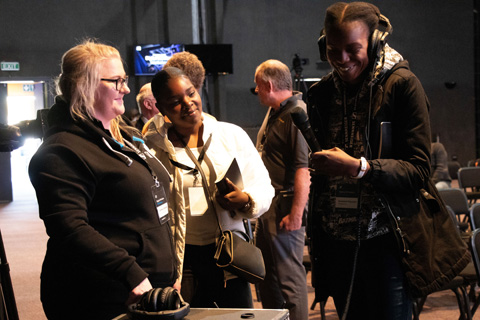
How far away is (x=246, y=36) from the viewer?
1374cm

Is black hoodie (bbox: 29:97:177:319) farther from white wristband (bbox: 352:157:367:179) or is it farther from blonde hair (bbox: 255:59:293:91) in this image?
blonde hair (bbox: 255:59:293:91)

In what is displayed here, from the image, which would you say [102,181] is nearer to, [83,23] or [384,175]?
[384,175]

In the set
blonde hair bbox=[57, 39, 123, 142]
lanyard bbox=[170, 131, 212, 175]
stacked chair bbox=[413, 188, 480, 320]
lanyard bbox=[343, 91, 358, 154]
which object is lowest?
stacked chair bbox=[413, 188, 480, 320]

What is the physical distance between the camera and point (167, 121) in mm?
2533

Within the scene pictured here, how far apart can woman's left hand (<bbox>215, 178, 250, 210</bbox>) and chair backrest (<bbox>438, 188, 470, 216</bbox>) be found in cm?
373

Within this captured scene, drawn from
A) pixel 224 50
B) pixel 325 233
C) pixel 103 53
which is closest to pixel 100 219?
pixel 103 53

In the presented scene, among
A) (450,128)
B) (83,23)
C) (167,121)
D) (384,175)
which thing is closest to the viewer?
(384,175)

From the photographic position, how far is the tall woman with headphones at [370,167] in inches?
71.4

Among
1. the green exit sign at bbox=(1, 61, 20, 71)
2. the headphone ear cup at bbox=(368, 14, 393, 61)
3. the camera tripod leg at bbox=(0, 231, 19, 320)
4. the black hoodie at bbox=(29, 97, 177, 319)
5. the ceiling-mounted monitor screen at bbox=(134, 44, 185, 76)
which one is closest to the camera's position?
the black hoodie at bbox=(29, 97, 177, 319)

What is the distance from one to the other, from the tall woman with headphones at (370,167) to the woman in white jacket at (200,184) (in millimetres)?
476

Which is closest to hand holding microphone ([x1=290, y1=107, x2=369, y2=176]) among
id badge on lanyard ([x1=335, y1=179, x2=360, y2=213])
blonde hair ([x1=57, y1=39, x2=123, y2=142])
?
id badge on lanyard ([x1=335, y1=179, x2=360, y2=213])

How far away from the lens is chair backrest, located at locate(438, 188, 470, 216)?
5.50 metres

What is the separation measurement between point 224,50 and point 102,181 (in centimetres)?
1140

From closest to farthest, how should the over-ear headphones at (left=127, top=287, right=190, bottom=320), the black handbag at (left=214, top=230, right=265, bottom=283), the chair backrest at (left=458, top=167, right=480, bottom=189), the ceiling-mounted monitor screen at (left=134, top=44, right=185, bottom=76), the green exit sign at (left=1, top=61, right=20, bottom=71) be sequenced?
the over-ear headphones at (left=127, top=287, right=190, bottom=320) < the black handbag at (left=214, top=230, right=265, bottom=283) < the chair backrest at (left=458, top=167, right=480, bottom=189) < the green exit sign at (left=1, top=61, right=20, bottom=71) < the ceiling-mounted monitor screen at (left=134, top=44, right=185, bottom=76)
